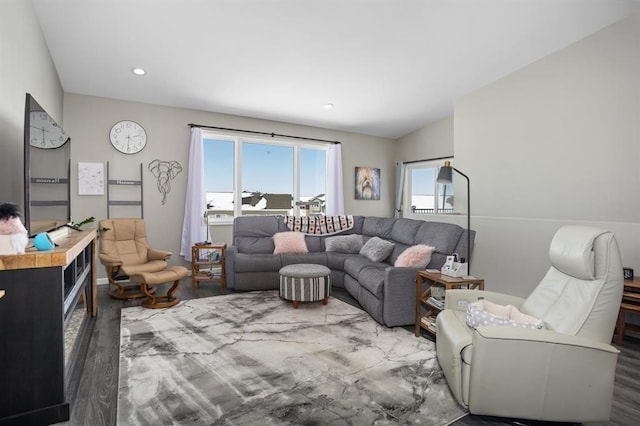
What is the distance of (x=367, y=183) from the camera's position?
252 inches

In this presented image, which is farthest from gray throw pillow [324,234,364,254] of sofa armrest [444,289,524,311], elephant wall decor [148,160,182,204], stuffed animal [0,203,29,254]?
stuffed animal [0,203,29,254]

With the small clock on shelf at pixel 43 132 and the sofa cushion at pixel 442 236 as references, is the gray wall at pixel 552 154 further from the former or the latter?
the small clock on shelf at pixel 43 132

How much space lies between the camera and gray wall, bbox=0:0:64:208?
6.48ft

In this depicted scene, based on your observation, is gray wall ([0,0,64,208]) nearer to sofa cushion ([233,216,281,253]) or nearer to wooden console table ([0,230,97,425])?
wooden console table ([0,230,97,425])

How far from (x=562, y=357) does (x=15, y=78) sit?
12.1ft

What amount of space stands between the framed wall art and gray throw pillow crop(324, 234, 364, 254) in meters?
1.82

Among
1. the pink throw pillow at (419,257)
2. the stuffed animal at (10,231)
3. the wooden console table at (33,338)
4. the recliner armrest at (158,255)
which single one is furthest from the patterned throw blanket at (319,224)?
the stuffed animal at (10,231)

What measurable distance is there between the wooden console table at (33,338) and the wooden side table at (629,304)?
385cm

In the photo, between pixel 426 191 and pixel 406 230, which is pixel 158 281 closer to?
pixel 406 230

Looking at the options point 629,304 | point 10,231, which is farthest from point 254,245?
point 629,304

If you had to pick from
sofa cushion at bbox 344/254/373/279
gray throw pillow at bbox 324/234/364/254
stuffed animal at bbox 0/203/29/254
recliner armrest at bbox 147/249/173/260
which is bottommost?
sofa cushion at bbox 344/254/373/279

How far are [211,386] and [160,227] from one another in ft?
10.7

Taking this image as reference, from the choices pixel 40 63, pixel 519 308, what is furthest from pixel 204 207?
pixel 519 308

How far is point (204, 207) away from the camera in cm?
475
